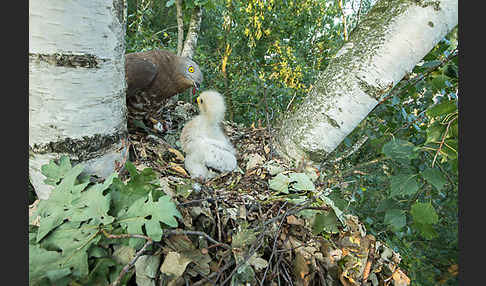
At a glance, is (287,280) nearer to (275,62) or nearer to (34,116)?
(34,116)

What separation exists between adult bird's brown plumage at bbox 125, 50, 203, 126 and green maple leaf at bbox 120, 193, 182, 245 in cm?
123

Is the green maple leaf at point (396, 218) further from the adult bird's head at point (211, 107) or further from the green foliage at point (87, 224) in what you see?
the adult bird's head at point (211, 107)

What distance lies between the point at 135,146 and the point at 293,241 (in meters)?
0.92

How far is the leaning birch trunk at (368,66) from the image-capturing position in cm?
100

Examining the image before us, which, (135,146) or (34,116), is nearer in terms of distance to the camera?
(34,116)

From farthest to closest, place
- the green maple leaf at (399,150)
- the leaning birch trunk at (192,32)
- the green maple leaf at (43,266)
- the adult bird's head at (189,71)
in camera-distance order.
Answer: the leaning birch trunk at (192,32) → the adult bird's head at (189,71) → the green maple leaf at (399,150) → the green maple leaf at (43,266)

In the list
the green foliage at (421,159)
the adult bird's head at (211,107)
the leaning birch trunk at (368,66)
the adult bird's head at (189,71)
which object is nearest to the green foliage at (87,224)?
the green foliage at (421,159)

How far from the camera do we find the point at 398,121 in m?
1.67

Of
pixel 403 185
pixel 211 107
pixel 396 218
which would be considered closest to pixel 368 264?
pixel 396 218

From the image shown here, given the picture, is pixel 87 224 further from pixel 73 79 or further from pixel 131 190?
pixel 73 79

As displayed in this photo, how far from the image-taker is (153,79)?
1.91m

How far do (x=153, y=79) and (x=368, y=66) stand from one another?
1.42 m

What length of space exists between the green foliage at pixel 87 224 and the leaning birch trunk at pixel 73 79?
10 cm

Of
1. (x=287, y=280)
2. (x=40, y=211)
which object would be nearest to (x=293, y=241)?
(x=287, y=280)
